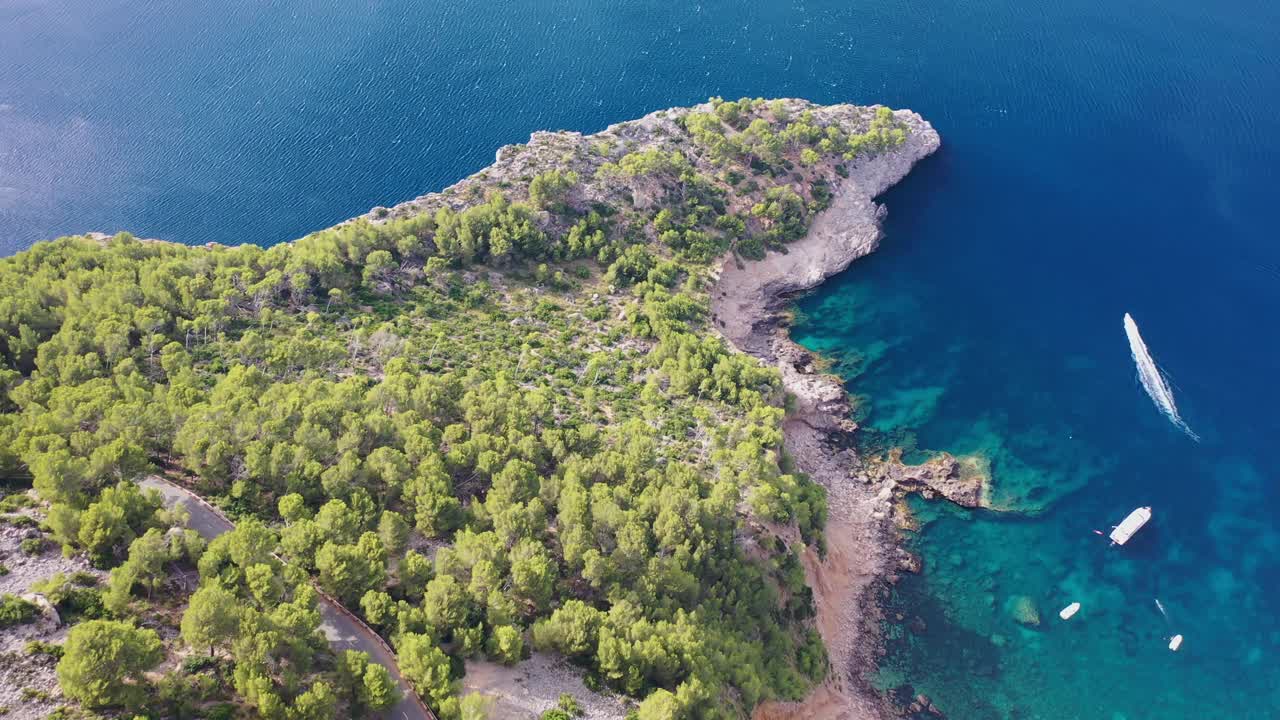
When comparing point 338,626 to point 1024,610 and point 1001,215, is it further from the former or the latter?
point 1001,215

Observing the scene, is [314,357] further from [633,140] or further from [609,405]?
[633,140]

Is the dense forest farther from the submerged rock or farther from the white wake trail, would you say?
the white wake trail

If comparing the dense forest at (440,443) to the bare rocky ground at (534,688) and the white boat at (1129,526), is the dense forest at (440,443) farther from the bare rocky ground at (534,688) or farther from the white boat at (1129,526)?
the white boat at (1129,526)

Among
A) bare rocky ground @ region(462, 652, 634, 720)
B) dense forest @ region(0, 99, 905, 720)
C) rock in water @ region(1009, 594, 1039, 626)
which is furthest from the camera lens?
rock in water @ region(1009, 594, 1039, 626)

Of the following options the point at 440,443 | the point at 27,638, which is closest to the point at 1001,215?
the point at 440,443

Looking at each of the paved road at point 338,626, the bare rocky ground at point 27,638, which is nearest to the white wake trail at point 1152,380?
the paved road at point 338,626

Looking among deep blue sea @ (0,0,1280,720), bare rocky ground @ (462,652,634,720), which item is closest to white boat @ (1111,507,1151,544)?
deep blue sea @ (0,0,1280,720)

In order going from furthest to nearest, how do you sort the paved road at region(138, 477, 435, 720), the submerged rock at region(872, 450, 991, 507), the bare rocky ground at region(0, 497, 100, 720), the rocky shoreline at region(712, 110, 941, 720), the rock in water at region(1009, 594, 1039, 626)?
the submerged rock at region(872, 450, 991, 507), the rock in water at region(1009, 594, 1039, 626), the rocky shoreline at region(712, 110, 941, 720), the paved road at region(138, 477, 435, 720), the bare rocky ground at region(0, 497, 100, 720)
